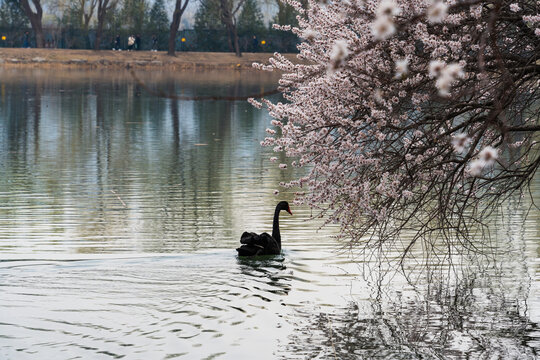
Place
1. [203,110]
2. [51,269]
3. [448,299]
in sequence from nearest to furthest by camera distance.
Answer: [448,299] → [51,269] → [203,110]

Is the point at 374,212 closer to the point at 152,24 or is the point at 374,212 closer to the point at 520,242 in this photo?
the point at 520,242

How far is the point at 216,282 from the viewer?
11367mm

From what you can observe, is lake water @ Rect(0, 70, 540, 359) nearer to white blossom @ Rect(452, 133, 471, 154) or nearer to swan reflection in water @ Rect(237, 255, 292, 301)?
swan reflection in water @ Rect(237, 255, 292, 301)

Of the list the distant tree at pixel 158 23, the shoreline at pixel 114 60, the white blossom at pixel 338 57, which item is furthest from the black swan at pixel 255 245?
the distant tree at pixel 158 23

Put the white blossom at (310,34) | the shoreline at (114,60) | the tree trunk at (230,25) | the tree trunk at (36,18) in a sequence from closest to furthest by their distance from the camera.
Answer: the white blossom at (310,34) → the shoreline at (114,60) → the tree trunk at (230,25) → the tree trunk at (36,18)

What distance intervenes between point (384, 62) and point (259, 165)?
1387cm

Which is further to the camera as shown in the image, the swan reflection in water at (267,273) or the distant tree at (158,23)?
the distant tree at (158,23)

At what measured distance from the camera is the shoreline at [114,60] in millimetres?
79500

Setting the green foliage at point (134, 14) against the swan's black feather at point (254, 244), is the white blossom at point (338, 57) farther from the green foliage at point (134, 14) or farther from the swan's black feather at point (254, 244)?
the green foliage at point (134, 14)

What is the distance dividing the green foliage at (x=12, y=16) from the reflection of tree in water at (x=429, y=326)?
8181 centimetres

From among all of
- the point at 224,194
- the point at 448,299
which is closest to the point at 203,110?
the point at 224,194

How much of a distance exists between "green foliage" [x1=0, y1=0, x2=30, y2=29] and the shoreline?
643 cm

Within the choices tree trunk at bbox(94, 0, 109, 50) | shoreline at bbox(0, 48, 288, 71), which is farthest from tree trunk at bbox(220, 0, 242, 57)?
tree trunk at bbox(94, 0, 109, 50)

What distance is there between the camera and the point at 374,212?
10312 millimetres
